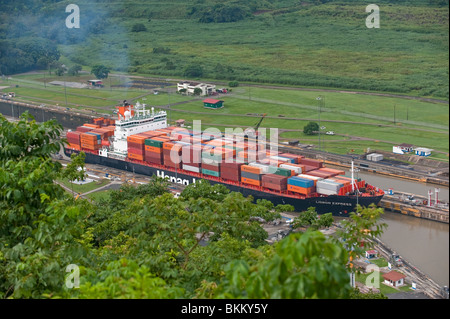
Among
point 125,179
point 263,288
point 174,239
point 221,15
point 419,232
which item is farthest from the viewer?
point 221,15

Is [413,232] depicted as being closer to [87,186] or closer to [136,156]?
[87,186]

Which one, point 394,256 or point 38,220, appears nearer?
point 38,220

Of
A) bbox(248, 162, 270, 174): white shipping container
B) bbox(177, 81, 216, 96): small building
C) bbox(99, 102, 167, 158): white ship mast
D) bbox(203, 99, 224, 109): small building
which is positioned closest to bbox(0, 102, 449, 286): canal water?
bbox(248, 162, 270, 174): white shipping container

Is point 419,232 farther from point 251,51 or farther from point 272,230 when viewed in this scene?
point 251,51

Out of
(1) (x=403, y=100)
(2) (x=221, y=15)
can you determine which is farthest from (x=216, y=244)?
(2) (x=221, y=15)

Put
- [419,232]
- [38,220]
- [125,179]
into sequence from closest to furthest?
[38,220], [419,232], [125,179]

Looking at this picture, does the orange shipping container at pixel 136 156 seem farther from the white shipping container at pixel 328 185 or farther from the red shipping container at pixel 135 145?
the white shipping container at pixel 328 185

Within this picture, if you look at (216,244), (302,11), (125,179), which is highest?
(302,11)

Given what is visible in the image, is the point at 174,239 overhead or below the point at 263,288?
below
